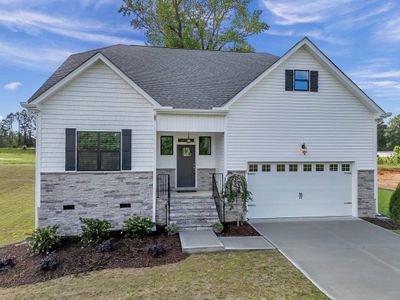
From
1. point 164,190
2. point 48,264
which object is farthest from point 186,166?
point 48,264

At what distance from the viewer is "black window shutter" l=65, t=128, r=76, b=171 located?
974 cm

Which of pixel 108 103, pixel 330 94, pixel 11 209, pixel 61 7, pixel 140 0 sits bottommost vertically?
pixel 11 209

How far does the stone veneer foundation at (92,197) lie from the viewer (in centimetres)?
970

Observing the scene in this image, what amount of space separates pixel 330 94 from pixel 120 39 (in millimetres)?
20829

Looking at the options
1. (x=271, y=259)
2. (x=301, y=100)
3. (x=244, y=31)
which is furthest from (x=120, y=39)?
(x=271, y=259)

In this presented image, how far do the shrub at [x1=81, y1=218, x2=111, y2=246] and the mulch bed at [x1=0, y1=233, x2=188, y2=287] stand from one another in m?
0.27

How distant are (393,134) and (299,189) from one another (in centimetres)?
6650

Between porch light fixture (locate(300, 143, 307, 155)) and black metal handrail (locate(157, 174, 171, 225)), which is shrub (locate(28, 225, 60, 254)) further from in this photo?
porch light fixture (locate(300, 143, 307, 155))

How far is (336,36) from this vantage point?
64.9 ft

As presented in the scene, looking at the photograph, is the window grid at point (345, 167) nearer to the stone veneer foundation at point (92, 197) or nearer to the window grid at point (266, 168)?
the window grid at point (266, 168)

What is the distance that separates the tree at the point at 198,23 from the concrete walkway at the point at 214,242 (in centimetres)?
1936

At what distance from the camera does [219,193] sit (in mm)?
11445

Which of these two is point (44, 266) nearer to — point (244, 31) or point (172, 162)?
point (172, 162)

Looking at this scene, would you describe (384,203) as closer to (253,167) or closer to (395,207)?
(395,207)
